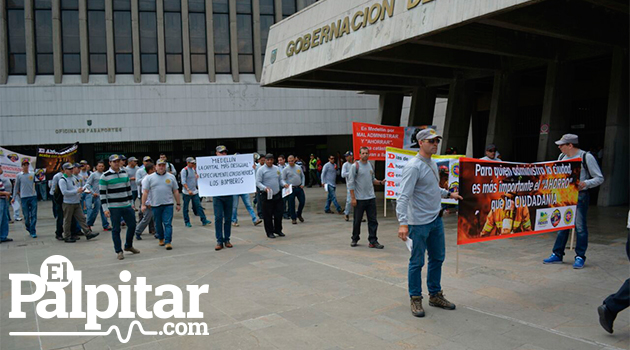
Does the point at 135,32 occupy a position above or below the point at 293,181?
above

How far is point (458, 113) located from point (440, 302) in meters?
15.7

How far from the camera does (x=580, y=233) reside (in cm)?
686

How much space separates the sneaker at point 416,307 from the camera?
5.03m

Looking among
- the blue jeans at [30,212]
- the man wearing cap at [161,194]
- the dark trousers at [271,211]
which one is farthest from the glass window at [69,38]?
the dark trousers at [271,211]

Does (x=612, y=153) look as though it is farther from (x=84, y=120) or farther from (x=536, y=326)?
(x=84, y=120)

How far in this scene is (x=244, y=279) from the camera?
274 inches

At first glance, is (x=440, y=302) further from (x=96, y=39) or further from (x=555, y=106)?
(x=96, y=39)

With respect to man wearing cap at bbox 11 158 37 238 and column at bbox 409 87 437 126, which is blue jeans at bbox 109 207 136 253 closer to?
man wearing cap at bbox 11 158 37 238

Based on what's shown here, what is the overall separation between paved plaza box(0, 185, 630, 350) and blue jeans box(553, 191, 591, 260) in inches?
11.6

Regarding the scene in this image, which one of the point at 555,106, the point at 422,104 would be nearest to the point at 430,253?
the point at 555,106

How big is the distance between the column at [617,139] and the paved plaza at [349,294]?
441cm

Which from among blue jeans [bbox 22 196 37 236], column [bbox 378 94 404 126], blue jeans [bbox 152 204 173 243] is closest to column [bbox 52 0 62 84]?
blue jeans [bbox 22 196 37 236]

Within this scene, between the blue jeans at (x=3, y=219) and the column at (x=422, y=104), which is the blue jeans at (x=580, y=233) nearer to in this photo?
the blue jeans at (x=3, y=219)

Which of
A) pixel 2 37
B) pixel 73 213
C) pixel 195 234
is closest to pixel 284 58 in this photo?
pixel 195 234
